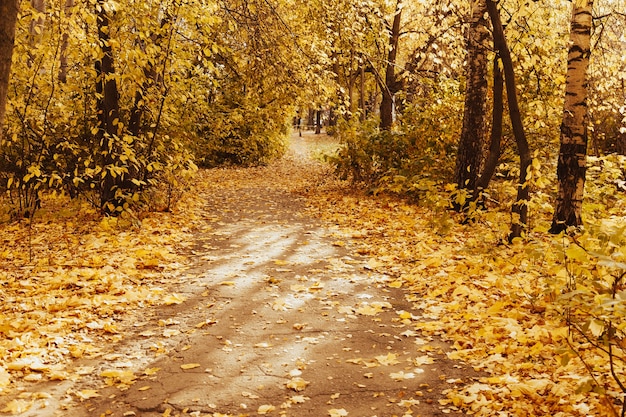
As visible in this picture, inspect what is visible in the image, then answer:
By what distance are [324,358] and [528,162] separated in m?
4.34

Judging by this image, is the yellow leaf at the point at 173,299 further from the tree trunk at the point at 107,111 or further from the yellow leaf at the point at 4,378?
the tree trunk at the point at 107,111

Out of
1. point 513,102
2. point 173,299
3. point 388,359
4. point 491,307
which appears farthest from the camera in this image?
point 513,102

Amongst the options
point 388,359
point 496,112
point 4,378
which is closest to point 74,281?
point 4,378

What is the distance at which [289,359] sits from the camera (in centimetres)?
479

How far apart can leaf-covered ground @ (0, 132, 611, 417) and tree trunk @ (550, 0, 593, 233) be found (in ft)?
2.72

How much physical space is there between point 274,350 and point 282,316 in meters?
0.84

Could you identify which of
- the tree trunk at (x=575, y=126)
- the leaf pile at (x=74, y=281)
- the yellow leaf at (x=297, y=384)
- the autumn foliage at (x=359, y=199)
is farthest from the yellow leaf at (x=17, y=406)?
the tree trunk at (x=575, y=126)

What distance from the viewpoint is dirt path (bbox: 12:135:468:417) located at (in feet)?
13.3

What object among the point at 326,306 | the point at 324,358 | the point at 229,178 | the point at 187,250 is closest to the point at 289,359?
the point at 324,358

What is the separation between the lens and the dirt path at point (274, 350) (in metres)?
4.05

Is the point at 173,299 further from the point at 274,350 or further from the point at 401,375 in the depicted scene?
the point at 401,375

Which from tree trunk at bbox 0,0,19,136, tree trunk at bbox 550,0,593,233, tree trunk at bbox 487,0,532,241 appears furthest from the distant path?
tree trunk at bbox 550,0,593,233

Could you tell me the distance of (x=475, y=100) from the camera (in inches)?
387

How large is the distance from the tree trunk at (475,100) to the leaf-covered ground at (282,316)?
1246 mm
